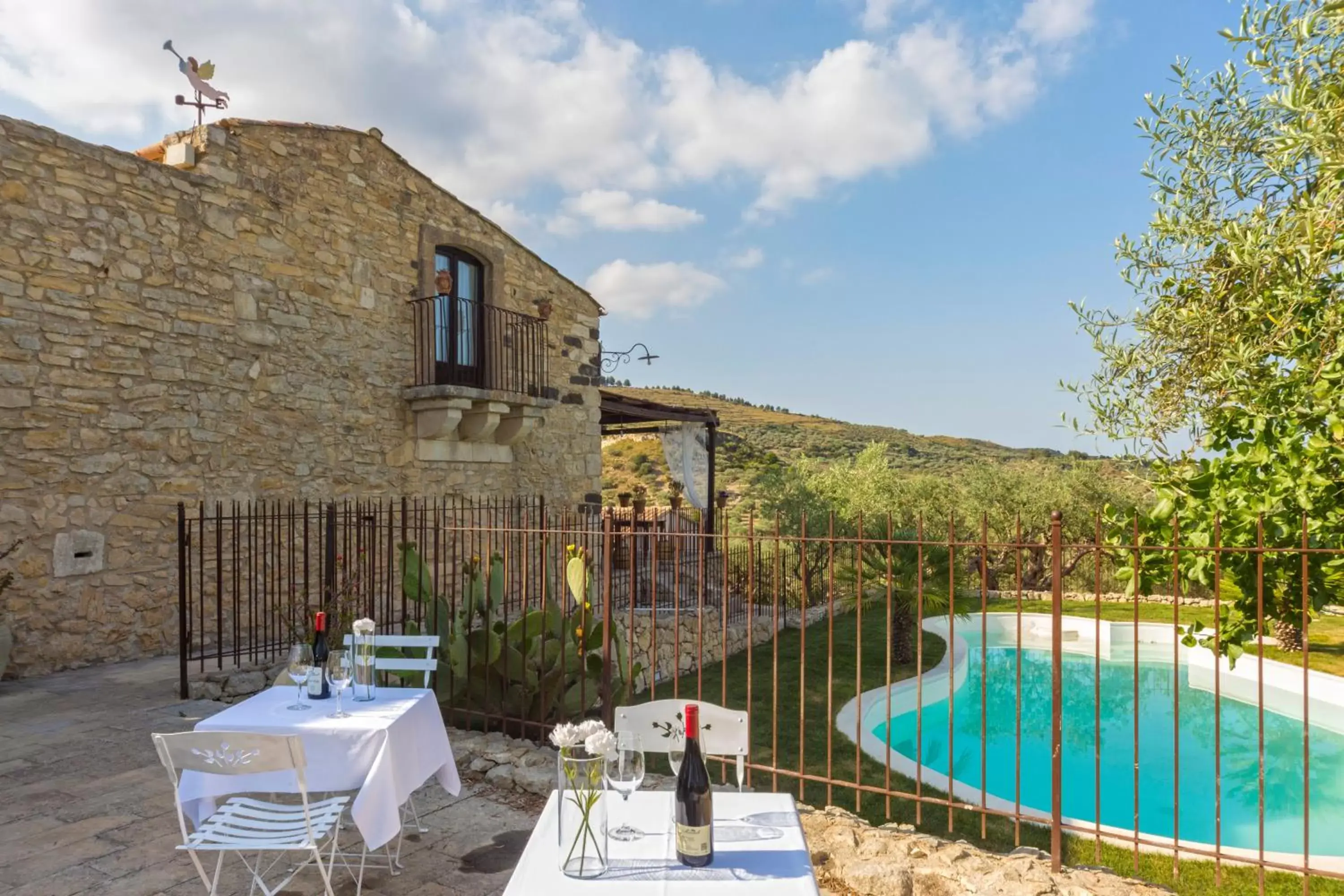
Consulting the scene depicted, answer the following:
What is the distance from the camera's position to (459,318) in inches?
422

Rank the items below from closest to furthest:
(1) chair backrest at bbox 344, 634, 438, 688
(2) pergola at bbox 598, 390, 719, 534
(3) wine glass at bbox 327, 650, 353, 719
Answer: (3) wine glass at bbox 327, 650, 353, 719 → (1) chair backrest at bbox 344, 634, 438, 688 → (2) pergola at bbox 598, 390, 719, 534

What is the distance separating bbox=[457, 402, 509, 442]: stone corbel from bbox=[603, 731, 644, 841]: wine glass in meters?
8.46

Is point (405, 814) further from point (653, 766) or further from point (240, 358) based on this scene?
point (240, 358)

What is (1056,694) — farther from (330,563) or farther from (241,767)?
(330,563)

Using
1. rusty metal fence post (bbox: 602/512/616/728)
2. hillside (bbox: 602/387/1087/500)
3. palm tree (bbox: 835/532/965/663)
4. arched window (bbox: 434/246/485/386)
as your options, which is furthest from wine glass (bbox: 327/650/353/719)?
hillside (bbox: 602/387/1087/500)

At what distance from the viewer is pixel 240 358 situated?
8094 mm

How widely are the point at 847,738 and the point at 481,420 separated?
5.96 metres

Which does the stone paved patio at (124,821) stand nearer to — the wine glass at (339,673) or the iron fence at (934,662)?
the wine glass at (339,673)

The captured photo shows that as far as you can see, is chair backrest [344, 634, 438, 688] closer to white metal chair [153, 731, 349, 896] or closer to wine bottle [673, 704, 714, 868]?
white metal chair [153, 731, 349, 896]

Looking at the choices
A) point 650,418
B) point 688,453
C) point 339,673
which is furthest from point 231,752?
point 688,453

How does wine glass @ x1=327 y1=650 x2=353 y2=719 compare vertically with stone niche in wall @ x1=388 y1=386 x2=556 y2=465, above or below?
below

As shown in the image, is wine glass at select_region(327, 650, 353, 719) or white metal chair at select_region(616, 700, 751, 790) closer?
white metal chair at select_region(616, 700, 751, 790)

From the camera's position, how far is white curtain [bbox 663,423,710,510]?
50.4ft

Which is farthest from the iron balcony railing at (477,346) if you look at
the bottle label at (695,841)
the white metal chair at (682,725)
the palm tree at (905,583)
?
the bottle label at (695,841)
